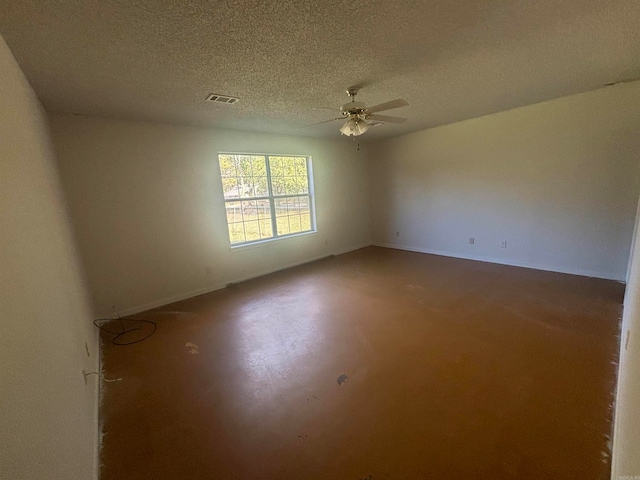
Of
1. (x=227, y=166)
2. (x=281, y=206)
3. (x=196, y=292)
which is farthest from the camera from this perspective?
(x=281, y=206)

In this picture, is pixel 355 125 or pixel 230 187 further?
pixel 230 187

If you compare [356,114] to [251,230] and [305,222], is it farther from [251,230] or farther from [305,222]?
[305,222]

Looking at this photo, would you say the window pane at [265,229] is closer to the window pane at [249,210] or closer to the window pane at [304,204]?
the window pane at [249,210]

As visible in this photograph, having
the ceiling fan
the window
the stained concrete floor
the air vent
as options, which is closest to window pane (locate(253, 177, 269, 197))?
the window

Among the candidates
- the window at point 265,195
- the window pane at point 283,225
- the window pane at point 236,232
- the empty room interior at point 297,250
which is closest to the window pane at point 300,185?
the window at point 265,195

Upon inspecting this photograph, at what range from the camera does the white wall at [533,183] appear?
3.44 m

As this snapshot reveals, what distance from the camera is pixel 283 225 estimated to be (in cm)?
511

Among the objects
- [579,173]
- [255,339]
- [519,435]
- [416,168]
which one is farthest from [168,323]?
[579,173]

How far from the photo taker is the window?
440 centimetres

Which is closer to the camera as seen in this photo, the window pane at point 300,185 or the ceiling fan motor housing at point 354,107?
the ceiling fan motor housing at point 354,107

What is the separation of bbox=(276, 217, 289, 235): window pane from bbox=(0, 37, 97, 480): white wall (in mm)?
3248

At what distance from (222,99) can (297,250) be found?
9.95 feet

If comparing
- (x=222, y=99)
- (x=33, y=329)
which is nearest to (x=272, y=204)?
(x=222, y=99)

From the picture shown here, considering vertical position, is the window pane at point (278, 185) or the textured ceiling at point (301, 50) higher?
the textured ceiling at point (301, 50)
